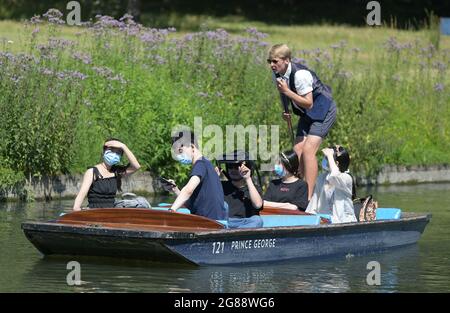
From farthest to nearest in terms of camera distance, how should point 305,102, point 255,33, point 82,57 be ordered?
1. point 255,33
2. point 82,57
3. point 305,102

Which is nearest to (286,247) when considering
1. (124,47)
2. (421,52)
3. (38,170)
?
(38,170)

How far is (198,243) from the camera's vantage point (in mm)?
14055

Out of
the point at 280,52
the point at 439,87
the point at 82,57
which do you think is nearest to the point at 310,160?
the point at 280,52

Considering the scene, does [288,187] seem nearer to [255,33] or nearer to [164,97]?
[164,97]

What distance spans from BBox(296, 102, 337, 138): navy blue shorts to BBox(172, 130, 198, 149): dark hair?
106 inches

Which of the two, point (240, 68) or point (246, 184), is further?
point (240, 68)

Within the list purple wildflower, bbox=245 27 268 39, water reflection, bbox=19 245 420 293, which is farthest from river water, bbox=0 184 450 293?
purple wildflower, bbox=245 27 268 39

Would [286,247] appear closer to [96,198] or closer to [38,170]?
[96,198]

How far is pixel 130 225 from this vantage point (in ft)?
46.6

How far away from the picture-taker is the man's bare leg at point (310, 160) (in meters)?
16.6

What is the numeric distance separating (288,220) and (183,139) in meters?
1.74

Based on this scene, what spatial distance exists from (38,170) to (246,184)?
591 cm

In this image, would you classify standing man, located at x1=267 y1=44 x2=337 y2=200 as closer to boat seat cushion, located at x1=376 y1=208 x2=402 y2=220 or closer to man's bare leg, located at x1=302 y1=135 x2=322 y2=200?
man's bare leg, located at x1=302 y1=135 x2=322 y2=200
